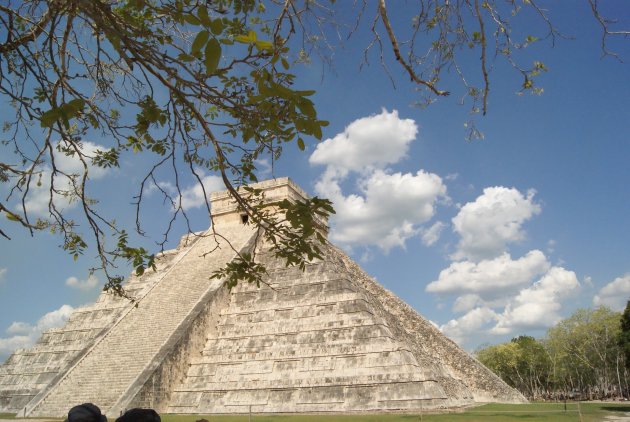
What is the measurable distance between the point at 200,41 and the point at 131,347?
15.1m

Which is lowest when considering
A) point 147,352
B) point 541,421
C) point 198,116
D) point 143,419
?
point 541,421

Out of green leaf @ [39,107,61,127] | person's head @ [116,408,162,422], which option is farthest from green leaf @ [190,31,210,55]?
person's head @ [116,408,162,422]

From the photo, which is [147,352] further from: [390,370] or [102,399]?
[390,370]

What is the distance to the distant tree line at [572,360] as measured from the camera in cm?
3372

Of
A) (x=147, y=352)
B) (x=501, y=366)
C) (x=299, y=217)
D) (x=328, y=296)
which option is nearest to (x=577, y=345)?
Answer: (x=501, y=366)

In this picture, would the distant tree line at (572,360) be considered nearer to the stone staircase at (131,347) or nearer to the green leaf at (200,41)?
the stone staircase at (131,347)

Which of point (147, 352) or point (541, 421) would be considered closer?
point (541, 421)

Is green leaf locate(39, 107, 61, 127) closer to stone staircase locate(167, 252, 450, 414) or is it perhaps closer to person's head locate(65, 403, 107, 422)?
person's head locate(65, 403, 107, 422)

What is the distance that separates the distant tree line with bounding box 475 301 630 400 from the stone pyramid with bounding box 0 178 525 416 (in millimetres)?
18837

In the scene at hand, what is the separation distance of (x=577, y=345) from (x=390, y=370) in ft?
98.3

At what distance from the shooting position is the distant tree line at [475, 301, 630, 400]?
33719 millimetres

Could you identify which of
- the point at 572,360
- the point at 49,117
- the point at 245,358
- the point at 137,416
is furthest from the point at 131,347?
the point at 572,360

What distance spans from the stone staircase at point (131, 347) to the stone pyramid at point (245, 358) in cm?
4

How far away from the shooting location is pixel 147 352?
577 inches
